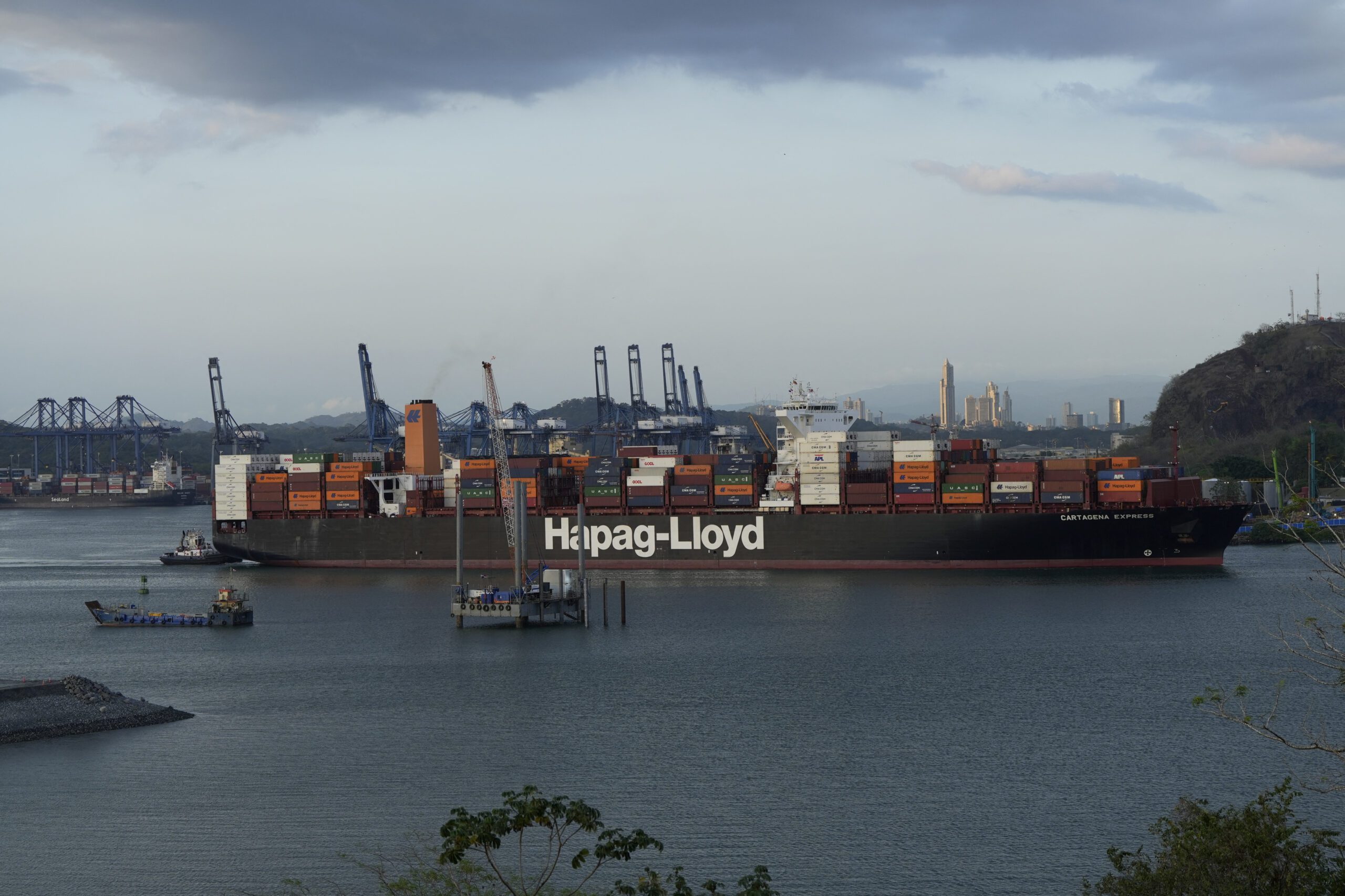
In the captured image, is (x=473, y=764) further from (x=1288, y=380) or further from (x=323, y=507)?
(x=1288, y=380)

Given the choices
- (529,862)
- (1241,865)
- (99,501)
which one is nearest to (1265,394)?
(99,501)

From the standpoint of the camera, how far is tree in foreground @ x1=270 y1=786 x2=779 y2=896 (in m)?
9.89

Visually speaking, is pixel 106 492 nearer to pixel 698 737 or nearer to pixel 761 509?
pixel 761 509

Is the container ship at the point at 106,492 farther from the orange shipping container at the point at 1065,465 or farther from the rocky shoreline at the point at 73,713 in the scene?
the rocky shoreline at the point at 73,713

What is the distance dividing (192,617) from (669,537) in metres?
19.2

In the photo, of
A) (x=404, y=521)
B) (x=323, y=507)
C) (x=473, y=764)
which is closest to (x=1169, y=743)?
(x=473, y=764)

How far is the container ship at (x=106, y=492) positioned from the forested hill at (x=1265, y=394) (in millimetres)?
96954

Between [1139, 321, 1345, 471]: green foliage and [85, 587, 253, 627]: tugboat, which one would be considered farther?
[1139, 321, 1345, 471]: green foliage

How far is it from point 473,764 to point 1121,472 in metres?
33.7

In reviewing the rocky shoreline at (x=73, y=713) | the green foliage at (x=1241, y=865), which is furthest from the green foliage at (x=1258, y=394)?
the green foliage at (x=1241, y=865)

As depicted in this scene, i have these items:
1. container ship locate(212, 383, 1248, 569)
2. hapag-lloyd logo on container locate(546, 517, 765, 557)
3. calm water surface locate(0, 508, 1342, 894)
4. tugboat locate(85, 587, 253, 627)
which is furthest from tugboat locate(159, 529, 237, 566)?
tugboat locate(85, 587, 253, 627)

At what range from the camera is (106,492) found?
5763 inches

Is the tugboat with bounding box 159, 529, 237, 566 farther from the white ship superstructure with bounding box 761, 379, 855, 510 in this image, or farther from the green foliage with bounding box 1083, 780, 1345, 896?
the green foliage with bounding box 1083, 780, 1345, 896

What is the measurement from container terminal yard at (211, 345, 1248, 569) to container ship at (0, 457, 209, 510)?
8663 cm
